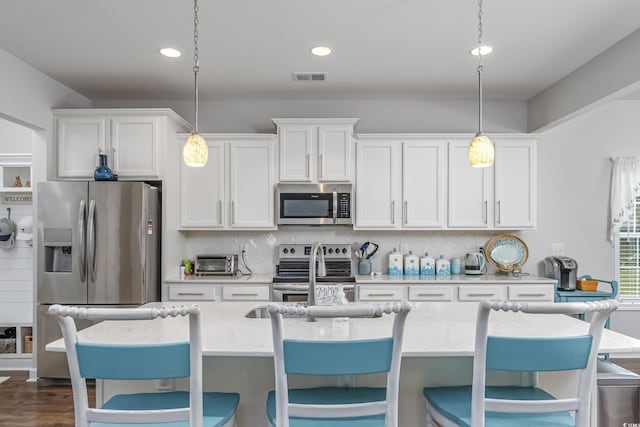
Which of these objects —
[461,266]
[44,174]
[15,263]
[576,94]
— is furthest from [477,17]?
[15,263]

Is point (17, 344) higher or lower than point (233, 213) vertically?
lower

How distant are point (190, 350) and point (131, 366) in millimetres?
188

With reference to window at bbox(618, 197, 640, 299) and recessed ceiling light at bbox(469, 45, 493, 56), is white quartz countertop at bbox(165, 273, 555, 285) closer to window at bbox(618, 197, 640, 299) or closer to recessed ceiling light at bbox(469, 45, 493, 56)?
window at bbox(618, 197, 640, 299)

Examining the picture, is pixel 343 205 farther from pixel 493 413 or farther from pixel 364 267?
pixel 493 413

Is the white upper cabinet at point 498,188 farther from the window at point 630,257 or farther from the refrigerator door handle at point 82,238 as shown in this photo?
the refrigerator door handle at point 82,238

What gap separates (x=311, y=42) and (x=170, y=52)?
109 centimetres

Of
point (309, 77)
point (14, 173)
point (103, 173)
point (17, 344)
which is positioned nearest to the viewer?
point (103, 173)

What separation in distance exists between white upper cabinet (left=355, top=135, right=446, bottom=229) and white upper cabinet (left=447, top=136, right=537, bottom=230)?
132 mm

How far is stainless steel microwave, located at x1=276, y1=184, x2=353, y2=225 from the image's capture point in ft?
13.5

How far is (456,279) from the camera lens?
3984mm

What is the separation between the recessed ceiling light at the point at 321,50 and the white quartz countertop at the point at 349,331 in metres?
2.02

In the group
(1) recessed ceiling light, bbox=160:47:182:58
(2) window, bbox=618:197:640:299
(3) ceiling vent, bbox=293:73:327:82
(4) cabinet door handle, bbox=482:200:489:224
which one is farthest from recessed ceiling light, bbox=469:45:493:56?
(2) window, bbox=618:197:640:299

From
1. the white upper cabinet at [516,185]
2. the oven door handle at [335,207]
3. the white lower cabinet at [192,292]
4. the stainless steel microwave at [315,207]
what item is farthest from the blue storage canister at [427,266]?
the white lower cabinet at [192,292]

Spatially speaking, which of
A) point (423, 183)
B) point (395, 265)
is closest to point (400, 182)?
point (423, 183)
